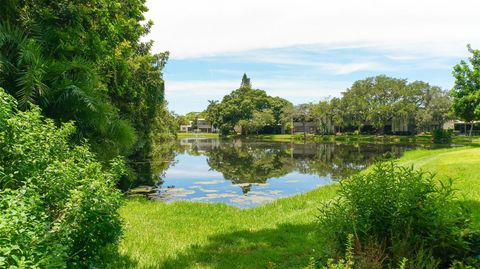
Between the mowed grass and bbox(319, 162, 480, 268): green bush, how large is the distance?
837 mm

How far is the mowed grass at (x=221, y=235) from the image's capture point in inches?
285

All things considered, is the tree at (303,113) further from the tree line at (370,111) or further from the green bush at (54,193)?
the green bush at (54,193)

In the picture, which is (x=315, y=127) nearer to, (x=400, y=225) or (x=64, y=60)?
(x=64, y=60)

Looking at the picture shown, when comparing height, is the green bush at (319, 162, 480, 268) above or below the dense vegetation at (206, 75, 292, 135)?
below

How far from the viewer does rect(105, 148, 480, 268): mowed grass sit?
7.25 metres

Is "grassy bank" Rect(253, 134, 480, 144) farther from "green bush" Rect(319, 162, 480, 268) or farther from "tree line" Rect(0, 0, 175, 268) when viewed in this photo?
"green bush" Rect(319, 162, 480, 268)

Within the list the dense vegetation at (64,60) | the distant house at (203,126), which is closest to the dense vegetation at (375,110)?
the distant house at (203,126)

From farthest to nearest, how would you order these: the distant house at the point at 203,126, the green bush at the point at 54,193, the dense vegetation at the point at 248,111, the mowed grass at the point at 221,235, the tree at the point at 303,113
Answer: the distant house at the point at 203,126
the dense vegetation at the point at 248,111
the tree at the point at 303,113
the mowed grass at the point at 221,235
the green bush at the point at 54,193

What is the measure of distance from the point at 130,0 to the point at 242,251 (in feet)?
47.3

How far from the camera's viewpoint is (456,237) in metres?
5.39

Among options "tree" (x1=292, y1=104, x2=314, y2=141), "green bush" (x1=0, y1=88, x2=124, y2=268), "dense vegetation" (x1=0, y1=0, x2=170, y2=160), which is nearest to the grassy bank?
"tree" (x1=292, y1=104, x2=314, y2=141)

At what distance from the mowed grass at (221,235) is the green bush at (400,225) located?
2.75 feet

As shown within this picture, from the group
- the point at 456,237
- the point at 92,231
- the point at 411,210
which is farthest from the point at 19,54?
the point at 456,237

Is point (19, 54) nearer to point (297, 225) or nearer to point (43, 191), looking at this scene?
point (43, 191)
